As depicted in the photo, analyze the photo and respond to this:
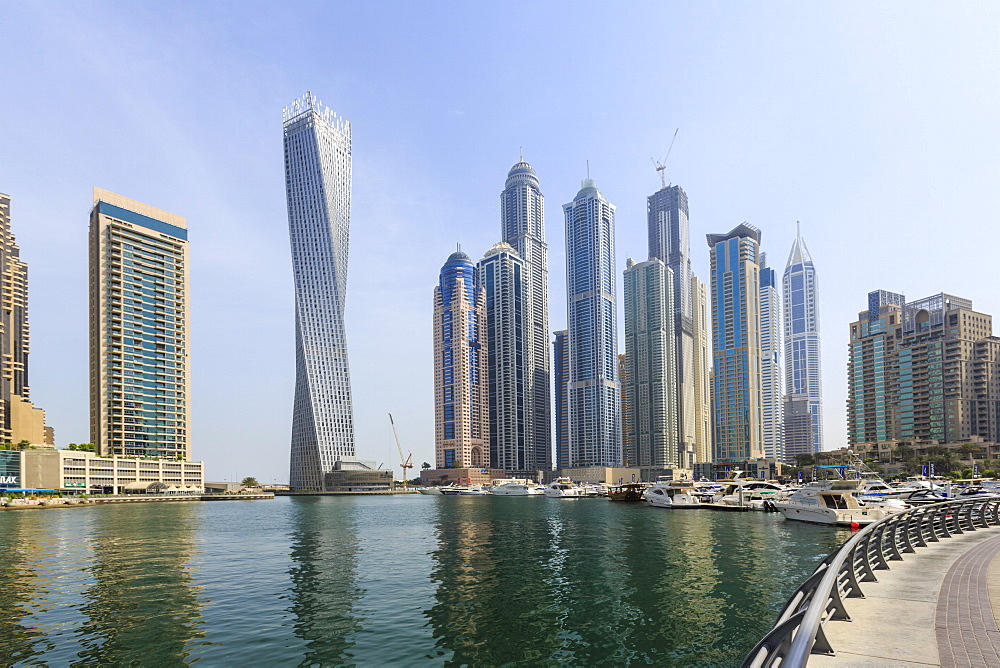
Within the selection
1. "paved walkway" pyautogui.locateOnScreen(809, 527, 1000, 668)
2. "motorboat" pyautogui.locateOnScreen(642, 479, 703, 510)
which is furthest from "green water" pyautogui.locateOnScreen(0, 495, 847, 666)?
"motorboat" pyautogui.locateOnScreen(642, 479, 703, 510)

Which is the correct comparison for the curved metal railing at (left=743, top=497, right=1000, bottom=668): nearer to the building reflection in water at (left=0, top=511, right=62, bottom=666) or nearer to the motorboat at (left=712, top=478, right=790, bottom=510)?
the building reflection in water at (left=0, top=511, right=62, bottom=666)

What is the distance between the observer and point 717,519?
9825cm

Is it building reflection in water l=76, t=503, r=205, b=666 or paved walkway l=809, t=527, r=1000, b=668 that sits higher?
paved walkway l=809, t=527, r=1000, b=668

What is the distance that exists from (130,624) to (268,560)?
83.3 feet

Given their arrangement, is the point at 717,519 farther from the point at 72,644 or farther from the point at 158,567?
the point at 72,644

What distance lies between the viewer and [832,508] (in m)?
83.9

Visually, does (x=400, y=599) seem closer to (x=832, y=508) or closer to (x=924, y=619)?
(x=924, y=619)

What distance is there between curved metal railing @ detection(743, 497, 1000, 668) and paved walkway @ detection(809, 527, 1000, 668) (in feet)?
1.55

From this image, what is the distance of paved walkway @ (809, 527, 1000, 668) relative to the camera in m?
13.1

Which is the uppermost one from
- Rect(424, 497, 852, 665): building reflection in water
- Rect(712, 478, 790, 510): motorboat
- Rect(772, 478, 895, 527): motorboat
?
Rect(424, 497, 852, 665): building reflection in water

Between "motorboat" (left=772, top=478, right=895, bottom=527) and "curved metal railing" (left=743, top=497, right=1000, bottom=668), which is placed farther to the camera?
"motorboat" (left=772, top=478, right=895, bottom=527)

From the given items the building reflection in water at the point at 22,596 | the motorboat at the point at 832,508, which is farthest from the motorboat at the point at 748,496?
the building reflection in water at the point at 22,596

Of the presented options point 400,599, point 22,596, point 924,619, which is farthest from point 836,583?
point 22,596

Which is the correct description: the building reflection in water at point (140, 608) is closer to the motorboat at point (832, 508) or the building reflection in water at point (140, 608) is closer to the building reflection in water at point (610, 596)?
the building reflection in water at point (610, 596)
